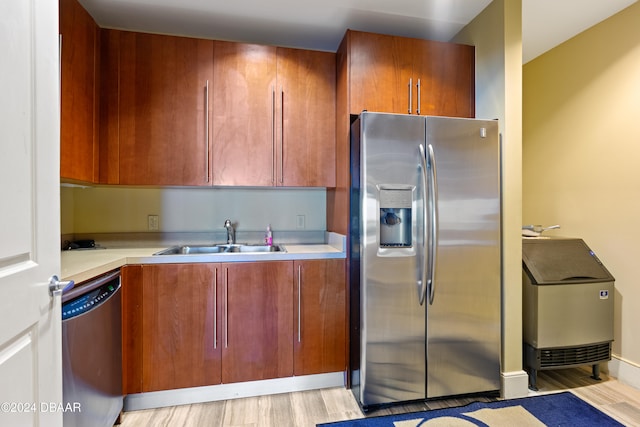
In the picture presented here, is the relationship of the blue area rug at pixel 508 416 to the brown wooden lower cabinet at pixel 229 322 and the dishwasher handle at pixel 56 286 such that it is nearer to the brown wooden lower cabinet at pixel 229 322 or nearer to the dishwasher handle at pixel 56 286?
the brown wooden lower cabinet at pixel 229 322

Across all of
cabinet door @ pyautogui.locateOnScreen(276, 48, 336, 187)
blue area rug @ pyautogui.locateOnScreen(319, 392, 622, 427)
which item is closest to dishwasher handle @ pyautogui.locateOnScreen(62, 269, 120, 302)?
cabinet door @ pyautogui.locateOnScreen(276, 48, 336, 187)

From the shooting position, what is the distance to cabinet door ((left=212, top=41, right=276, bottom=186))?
82.3 inches

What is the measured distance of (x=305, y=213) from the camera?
8.42 ft

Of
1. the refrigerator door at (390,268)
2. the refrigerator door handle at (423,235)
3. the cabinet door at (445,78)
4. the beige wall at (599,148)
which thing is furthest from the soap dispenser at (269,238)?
the beige wall at (599,148)

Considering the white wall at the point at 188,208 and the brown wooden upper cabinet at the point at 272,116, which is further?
the white wall at the point at 188,208

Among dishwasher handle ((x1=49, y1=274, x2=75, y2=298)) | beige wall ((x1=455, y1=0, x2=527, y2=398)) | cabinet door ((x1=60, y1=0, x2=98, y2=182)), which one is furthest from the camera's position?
beige wall ((x1=455, y1=0, x2=527, y2=398))

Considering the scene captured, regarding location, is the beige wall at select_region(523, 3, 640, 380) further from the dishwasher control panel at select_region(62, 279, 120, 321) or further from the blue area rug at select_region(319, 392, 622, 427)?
the dishwasher control panel at select_region(62, 279, 120, 321)

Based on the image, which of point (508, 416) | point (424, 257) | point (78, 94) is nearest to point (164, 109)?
point (78, 94)

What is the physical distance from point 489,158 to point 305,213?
1.39 metres

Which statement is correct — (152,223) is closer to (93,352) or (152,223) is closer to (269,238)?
(269,238)

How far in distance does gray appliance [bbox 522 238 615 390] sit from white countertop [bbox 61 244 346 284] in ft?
4.26

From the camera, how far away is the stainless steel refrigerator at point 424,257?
1800 mm

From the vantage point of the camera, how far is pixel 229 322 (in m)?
1.90

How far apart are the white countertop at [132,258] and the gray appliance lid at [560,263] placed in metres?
1.29
